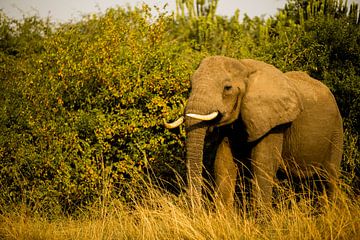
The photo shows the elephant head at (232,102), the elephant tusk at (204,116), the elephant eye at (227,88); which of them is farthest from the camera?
the elephant eye at (227,88)

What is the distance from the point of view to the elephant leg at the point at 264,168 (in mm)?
6570

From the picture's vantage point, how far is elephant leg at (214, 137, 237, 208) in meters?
6.95

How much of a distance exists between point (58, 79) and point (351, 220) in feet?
17.7


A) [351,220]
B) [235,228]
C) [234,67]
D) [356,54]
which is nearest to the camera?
[351,220]

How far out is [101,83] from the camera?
8.55 meters

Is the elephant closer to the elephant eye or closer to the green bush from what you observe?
the elephant eye

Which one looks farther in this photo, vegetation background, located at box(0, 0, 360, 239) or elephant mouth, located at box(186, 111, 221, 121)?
vegetation background, located at box(0, 0, 360, 239)

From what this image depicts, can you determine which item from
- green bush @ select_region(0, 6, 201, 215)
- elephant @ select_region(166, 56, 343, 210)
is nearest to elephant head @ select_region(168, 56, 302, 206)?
elephant @ select_region(166, 56, 343, 210)

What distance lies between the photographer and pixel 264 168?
260 inches

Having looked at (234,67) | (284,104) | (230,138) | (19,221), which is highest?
(234,67)

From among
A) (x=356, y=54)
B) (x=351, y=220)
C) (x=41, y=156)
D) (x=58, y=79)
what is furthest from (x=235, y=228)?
(x=356, y=54)

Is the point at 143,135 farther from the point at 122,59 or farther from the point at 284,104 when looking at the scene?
the point at 284,104

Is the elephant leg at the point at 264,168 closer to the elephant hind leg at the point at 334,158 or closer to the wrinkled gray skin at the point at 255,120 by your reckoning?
the wrinkled gray skin at the point at 255,120

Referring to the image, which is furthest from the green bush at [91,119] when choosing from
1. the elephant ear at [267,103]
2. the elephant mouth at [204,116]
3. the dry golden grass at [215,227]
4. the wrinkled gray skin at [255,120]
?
the elephant mouth at [204,116]
